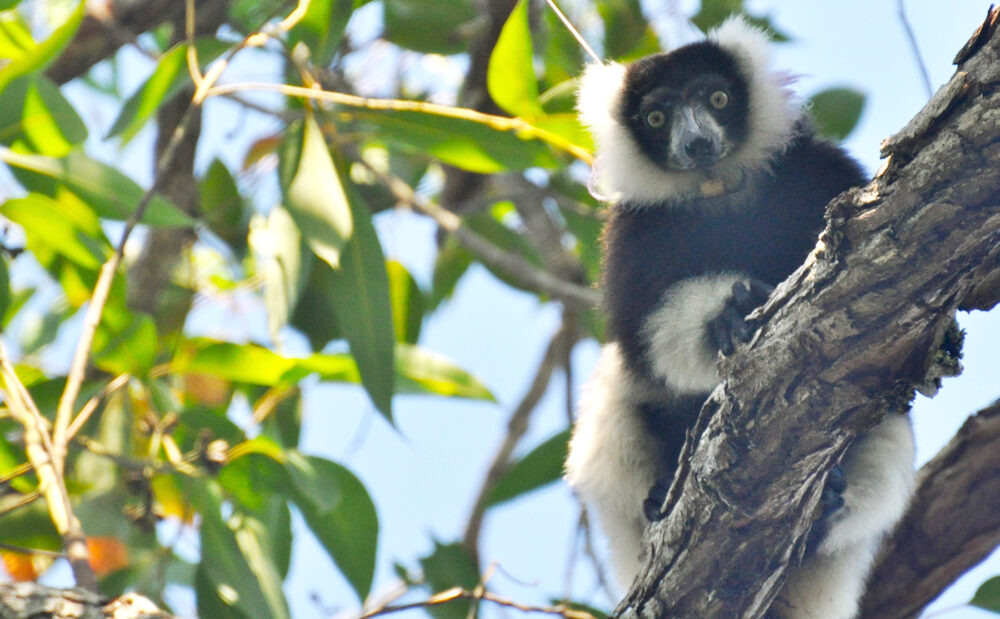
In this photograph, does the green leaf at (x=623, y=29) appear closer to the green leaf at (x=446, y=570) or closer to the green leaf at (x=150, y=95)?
the green leaf at (x=150, y=95)

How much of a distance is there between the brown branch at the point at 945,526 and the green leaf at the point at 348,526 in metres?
1.97

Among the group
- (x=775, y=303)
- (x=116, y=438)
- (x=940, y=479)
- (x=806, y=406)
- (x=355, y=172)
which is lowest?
(x=116, y=438)

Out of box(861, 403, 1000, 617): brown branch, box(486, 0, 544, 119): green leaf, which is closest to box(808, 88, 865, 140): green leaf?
box(486, 0, 544, 119): green leaf

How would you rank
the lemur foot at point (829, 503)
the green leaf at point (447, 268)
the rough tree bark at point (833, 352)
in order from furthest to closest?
1. the green leaf at point (447, 268)
2. the lemur foot at point (829, 503)
3. the rough tree bark at point (833, 352)

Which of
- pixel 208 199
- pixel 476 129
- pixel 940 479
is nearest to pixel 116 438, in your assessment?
pixel 208 199

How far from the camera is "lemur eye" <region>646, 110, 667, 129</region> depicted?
170 inches

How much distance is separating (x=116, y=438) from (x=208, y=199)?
5.68ft

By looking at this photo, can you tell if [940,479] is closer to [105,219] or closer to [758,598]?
[758,598]

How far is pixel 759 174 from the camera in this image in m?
4.14

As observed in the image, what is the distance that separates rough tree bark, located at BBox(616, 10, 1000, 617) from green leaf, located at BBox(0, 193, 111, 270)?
253cm

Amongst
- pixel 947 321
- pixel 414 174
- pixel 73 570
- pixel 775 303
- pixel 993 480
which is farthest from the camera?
pixel 414 174

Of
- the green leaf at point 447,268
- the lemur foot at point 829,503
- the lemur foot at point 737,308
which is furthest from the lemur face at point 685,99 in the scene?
the green leaf at point 447,268

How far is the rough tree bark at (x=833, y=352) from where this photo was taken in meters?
2.23

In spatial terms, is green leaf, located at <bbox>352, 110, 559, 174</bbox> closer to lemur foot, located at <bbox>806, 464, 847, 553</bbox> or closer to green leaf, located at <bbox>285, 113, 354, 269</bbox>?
green leaf, located at <bbox>285, 113, 354, 269</bbox>
